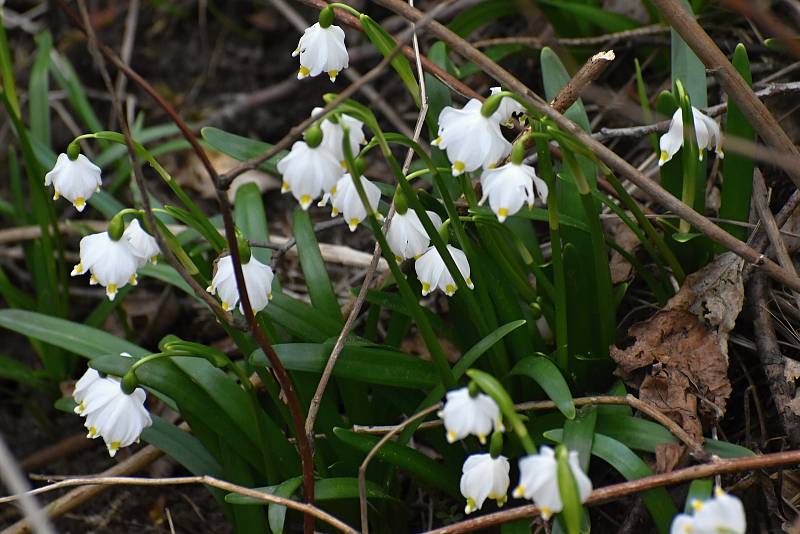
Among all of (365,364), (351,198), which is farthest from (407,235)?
(365,364)

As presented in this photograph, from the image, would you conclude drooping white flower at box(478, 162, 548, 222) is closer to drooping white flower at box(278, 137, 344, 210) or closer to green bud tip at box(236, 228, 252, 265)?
drooping white flower at box(278, 137, 344, 210)

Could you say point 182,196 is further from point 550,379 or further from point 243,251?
point 550,379

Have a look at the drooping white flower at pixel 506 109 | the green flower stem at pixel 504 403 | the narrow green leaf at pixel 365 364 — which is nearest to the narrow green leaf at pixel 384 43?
the drooping white flower at pixel 506 109

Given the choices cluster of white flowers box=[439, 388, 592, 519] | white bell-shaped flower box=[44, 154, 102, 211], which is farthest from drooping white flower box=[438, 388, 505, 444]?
white bell-shaped flower box=[44, 154, 102, 211]

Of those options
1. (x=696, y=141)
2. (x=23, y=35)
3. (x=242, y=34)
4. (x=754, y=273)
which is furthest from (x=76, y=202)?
(x=23, y=35)

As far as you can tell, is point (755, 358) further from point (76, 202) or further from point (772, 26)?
point (76, 202)

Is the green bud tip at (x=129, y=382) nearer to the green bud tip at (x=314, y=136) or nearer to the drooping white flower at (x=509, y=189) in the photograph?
the green bud tip at (x=314, y=136)
